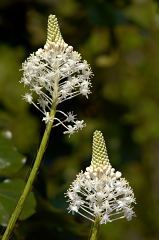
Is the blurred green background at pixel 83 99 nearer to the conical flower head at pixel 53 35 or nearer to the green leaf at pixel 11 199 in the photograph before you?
the green leaf at pixel 11 199

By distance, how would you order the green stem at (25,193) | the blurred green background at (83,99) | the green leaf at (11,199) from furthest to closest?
1. the blurred green background at (83,99)
2. the green leaf at (11,199)
3. the green stem at (25,193)

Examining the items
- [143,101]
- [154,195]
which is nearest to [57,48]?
[143,101]

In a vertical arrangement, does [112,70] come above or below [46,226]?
above

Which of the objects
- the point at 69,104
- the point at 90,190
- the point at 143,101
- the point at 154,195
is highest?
the point at 143,101

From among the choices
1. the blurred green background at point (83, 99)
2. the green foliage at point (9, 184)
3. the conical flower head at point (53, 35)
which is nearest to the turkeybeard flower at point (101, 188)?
the conical flower head at point (53, 35)

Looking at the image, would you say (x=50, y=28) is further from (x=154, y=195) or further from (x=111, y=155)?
(x=154, y=195)

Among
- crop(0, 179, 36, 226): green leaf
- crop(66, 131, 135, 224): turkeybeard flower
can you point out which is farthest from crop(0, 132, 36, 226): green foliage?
crop(66, 131, 135, 224): turkeybeard flower
